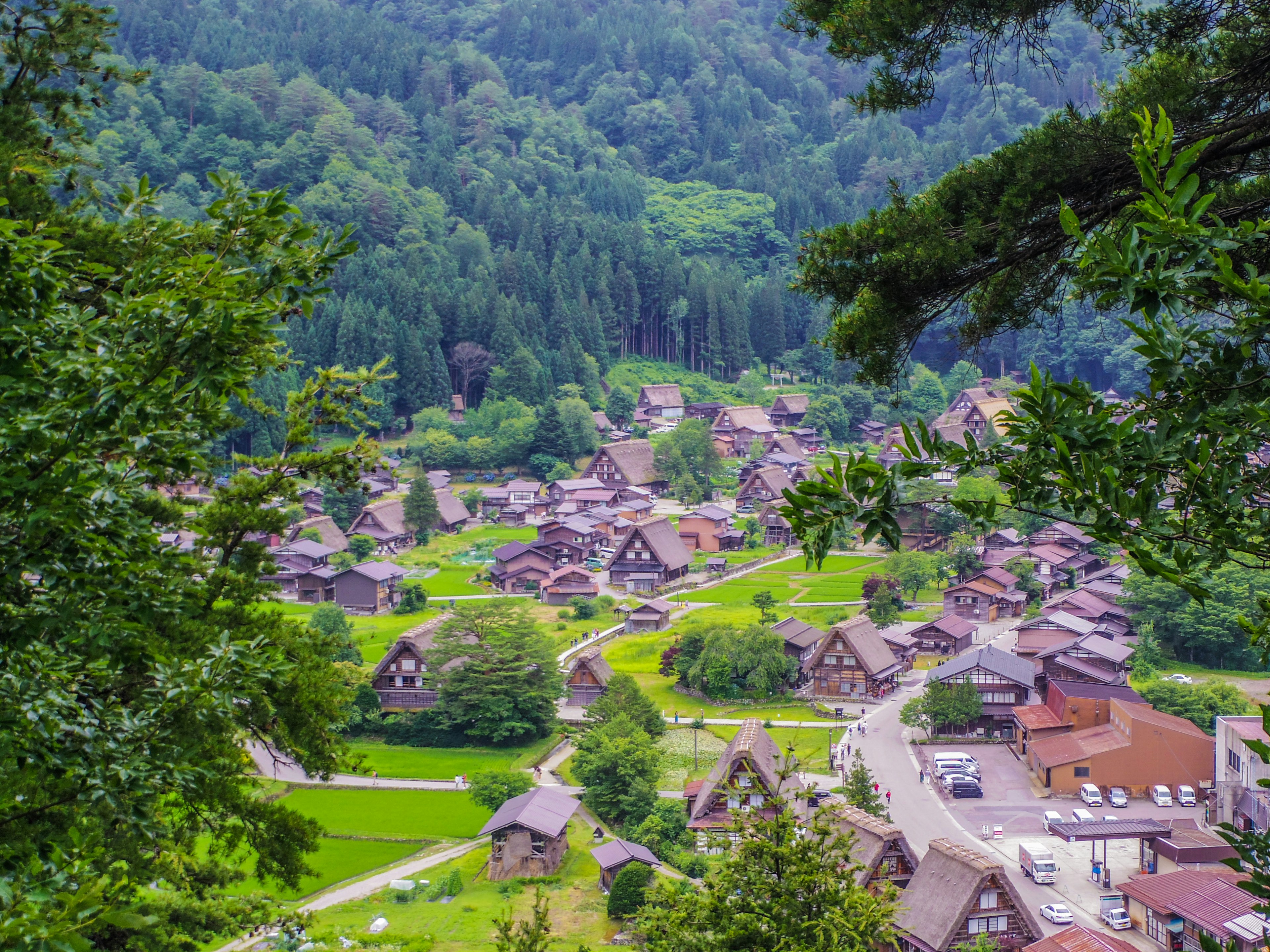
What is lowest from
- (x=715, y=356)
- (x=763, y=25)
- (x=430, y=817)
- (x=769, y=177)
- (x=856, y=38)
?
(x=430, y=817)

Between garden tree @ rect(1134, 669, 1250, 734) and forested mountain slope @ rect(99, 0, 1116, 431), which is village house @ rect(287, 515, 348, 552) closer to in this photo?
forested mountain slope @ rect(99, 0, 1116, 431)

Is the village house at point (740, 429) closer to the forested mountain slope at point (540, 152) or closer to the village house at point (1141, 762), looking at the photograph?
the forested mountain slope at point (540, 152)

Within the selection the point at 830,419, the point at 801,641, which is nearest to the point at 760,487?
the point at 830,419

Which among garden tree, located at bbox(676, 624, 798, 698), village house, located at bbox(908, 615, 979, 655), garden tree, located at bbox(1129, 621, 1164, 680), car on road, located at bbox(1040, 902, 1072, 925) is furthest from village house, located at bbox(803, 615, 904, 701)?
car on road, located at bbox(1040, 902, 1072, 925)

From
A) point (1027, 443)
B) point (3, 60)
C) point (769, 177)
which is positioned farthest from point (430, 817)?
point (769, 177)

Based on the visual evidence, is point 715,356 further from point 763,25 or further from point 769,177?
point 763,25

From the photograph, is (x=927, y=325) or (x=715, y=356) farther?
(x=715, y=356)

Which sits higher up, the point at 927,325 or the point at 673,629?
the point at 927,325
